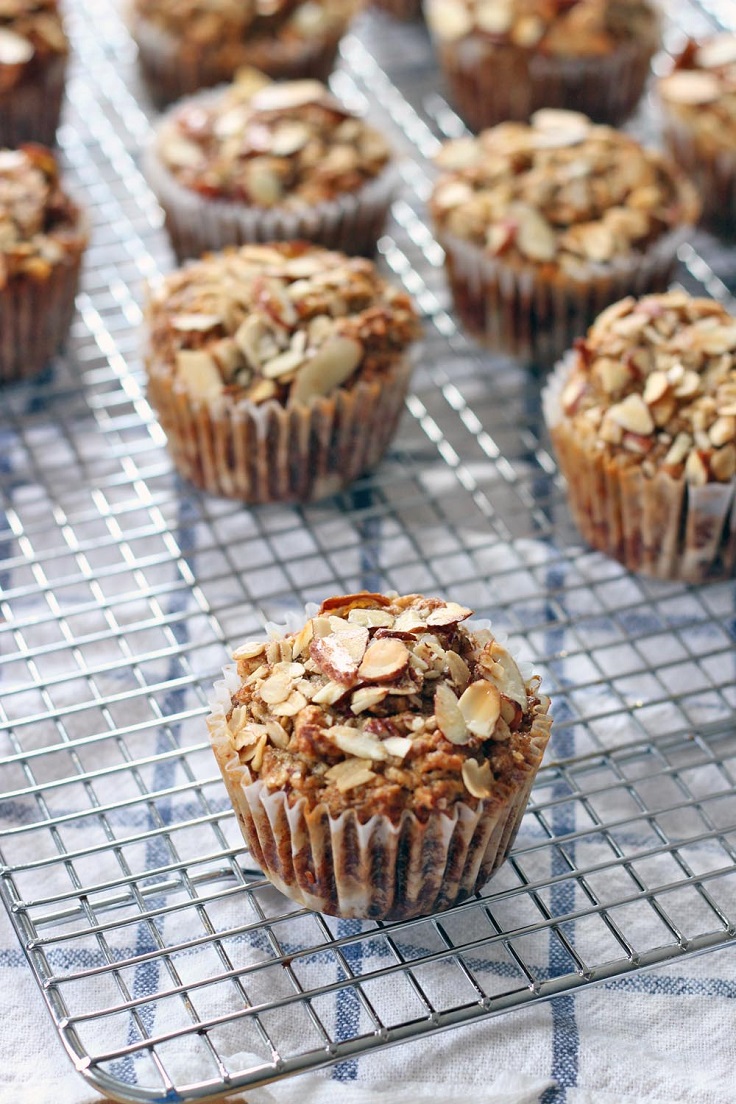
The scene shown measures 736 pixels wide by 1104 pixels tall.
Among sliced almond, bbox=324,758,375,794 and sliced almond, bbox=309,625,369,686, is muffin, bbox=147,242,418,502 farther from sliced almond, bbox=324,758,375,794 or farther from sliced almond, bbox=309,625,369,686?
sliced almond, bbox=324,758,375,794

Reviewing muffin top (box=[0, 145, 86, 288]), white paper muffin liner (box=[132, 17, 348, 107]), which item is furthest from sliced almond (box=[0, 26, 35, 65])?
muffin top (box=[0, 145, 86, 288])

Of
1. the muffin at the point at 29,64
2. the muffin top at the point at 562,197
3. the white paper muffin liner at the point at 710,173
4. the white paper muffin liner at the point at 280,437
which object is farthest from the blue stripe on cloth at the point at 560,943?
the muffin at the point at 29,64

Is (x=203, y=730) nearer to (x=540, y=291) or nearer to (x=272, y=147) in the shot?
(x=540, y=291)

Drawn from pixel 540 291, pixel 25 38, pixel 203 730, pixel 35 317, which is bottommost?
pixel 203 730

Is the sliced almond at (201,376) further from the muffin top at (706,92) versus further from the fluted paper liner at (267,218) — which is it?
the muffin top at (706,92)

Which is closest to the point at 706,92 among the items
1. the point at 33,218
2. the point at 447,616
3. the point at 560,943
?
the point at 33,218
